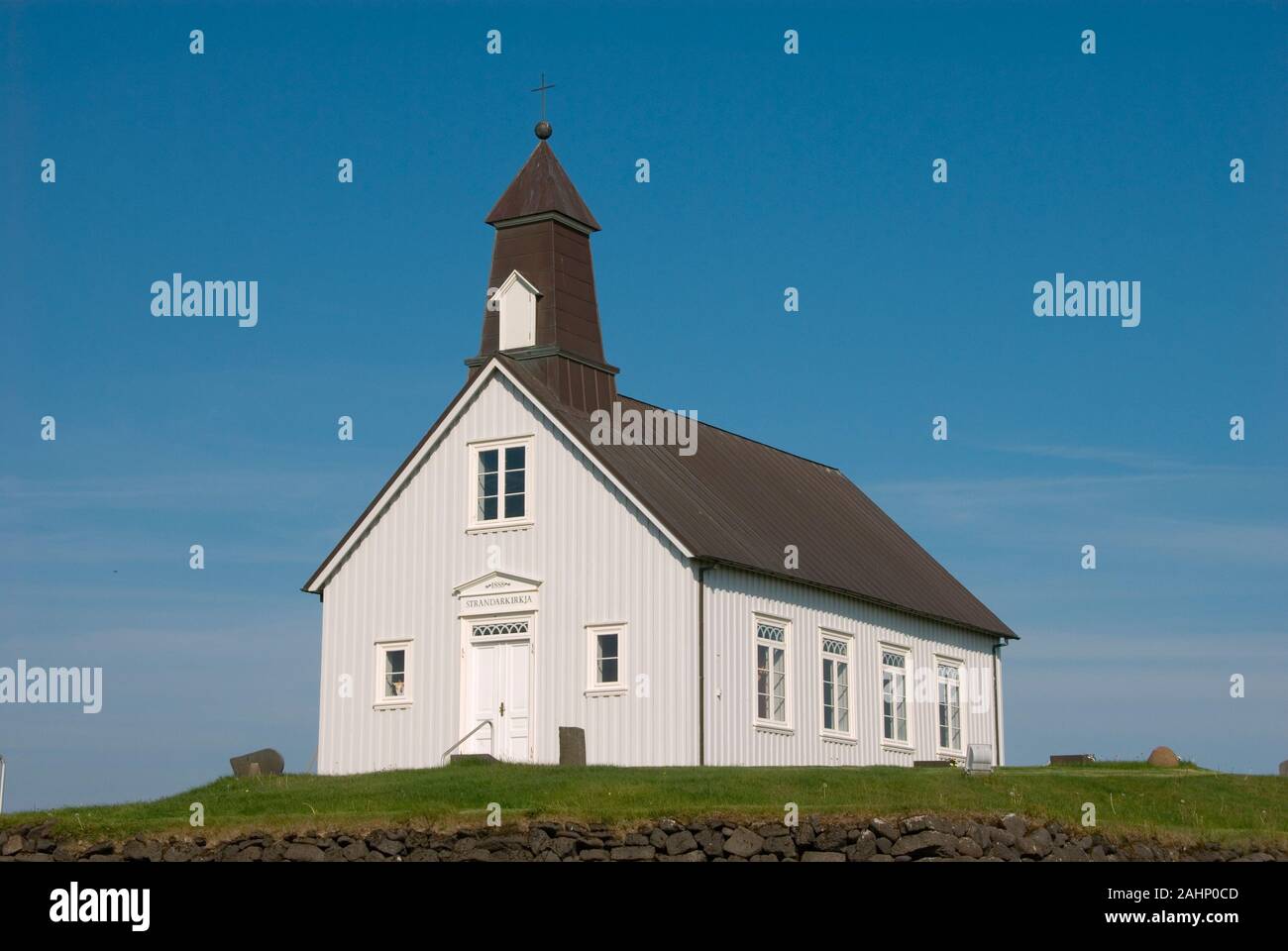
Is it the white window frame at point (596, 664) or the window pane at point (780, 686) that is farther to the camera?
the window pane at point (780, 686)

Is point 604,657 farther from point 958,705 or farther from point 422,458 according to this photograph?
point 958,705

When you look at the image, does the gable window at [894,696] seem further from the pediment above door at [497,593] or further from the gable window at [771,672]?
the pediment above door at [497,593]

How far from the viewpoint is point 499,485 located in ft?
129

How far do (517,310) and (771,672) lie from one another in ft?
29.8

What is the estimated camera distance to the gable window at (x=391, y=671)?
39812mm

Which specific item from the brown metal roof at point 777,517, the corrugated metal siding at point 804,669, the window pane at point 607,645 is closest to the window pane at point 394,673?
the window pane at point 607,645

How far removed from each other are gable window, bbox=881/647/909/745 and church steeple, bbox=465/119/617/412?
322 inches

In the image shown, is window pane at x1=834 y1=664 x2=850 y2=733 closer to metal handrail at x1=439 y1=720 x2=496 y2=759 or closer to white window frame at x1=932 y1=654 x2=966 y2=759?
white window frame at x1=932 y1=654 x2=966 y2=759

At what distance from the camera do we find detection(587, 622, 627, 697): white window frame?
37.2 metres

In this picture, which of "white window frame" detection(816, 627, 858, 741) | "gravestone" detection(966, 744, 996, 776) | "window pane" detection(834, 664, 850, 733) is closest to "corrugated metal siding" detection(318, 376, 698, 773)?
"white window frame" detection(816, 627, 858, 741)

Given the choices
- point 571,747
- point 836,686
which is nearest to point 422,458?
point 571,747

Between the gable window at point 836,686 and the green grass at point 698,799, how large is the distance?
619 centimetres
